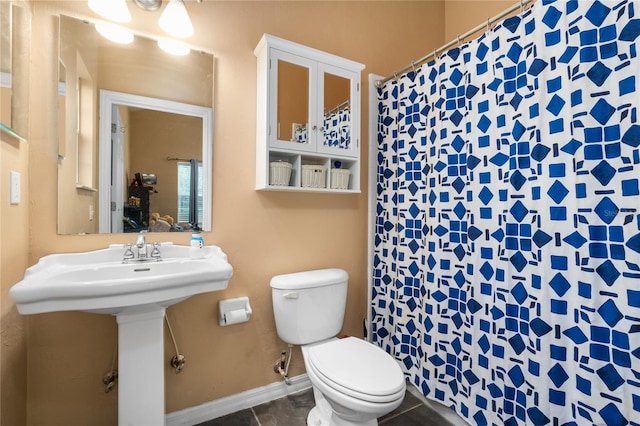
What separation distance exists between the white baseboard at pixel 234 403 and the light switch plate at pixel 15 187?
1206 millimetres

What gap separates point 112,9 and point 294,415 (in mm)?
2215

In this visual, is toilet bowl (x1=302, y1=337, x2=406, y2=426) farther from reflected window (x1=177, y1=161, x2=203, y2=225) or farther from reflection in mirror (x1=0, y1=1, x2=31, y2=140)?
reflection in mirror (x1=0, y1=1, x2=31, y2=140)

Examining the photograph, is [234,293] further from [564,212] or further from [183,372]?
[564,212]

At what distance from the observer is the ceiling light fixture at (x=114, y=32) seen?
1349 millimetres

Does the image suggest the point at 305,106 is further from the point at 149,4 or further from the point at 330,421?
the point at 330,421

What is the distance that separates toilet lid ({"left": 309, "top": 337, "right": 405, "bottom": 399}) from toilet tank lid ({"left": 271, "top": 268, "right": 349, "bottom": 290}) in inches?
12.5

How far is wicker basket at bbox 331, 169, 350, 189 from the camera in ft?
5.93

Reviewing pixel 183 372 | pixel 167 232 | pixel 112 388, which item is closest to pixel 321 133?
pixel 167 232

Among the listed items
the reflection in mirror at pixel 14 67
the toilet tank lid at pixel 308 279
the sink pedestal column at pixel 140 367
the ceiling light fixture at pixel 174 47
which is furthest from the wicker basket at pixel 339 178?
the reflection in mirror at pixel 14 67

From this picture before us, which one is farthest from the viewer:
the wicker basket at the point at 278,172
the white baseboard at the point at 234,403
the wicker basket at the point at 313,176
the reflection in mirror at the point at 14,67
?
the wicker basket at the point at 313,176

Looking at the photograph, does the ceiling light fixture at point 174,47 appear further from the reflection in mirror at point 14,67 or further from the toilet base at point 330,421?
the toilet base at point 330,421

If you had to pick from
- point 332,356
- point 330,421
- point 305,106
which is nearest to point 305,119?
point 305,106

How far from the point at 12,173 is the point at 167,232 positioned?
23.6 inches

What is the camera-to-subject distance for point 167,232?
1.49 metres
